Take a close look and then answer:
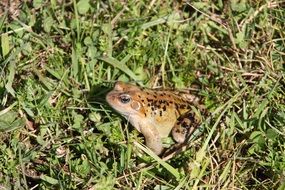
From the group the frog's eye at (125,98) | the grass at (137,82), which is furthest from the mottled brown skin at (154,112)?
the grass at (137,82)

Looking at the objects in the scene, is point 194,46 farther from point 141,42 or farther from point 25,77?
point 25,77

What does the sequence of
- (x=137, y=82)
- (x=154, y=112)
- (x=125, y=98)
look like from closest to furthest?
1. (x=125, y=98)
2. (x=154, y=112)
3. (x=137, y=82)

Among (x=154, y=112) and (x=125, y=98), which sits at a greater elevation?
(x=125, y=98)

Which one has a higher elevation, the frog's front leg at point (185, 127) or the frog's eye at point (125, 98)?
the frog's eye at point (125, 98)

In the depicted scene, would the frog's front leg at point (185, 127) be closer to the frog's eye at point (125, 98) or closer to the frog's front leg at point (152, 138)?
the frog's front leg at point (152, 138)

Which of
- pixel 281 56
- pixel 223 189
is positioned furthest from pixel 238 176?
pixel 281 56

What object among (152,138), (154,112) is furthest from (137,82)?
(152,138)

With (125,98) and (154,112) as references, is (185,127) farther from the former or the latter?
(125,98)
